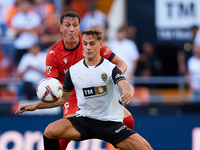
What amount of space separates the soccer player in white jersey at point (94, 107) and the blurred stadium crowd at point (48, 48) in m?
4.26

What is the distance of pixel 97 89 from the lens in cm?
592

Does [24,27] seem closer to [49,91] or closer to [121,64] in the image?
[121,64]

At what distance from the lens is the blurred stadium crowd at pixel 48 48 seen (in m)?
10.4

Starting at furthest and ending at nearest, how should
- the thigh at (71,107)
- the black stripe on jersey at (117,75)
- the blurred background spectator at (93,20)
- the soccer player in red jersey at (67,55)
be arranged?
the blurred background spectator at (93,20) < the thigh at (71,107) < the soccer player in red jersey at (67,55) < the black stripe on jersey at (117,75)

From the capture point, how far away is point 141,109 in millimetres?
10500

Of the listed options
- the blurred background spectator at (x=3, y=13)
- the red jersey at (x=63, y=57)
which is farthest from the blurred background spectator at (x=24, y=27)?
the red jersey at (x=63, y=57)

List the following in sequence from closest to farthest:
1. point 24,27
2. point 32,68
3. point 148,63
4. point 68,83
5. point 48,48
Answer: point 68,83
point 32,68
point 48,48
point 24,27
point 148,63

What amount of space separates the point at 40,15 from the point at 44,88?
577 centimetres

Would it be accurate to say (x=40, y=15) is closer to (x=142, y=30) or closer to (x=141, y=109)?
(x=142, y=30)

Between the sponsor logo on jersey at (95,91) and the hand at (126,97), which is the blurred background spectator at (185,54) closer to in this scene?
the sponsor logo on jersey at (95,91)

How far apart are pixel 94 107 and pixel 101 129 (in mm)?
336

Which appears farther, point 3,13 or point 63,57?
point 3,13

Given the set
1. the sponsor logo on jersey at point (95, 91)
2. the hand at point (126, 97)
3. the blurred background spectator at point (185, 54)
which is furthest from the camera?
the blurred background spectator at point (185, 54)

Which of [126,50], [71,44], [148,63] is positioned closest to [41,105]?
[71,44]
